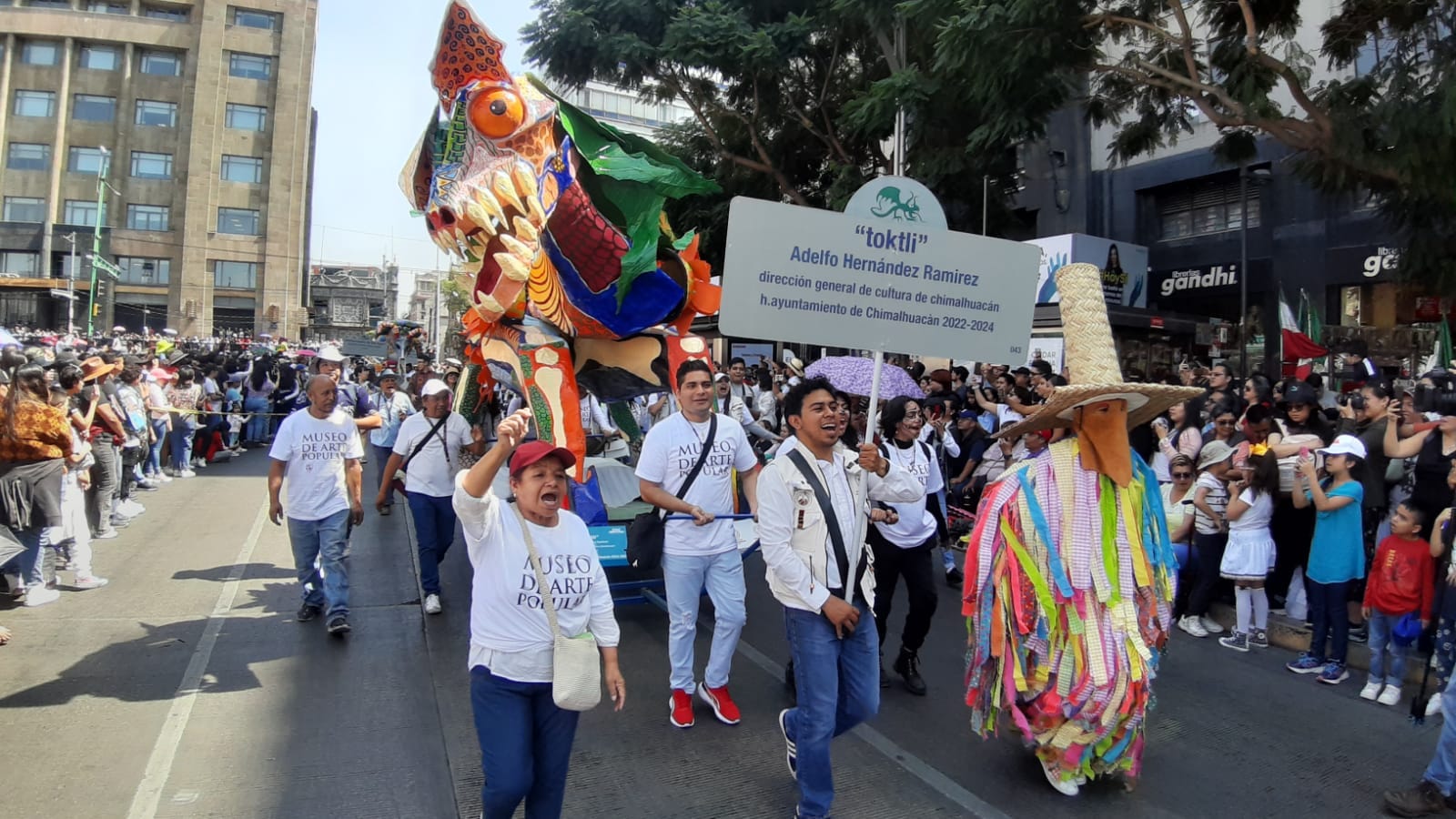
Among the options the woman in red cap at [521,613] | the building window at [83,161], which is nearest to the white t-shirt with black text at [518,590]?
the woman in red cap at [521,613]

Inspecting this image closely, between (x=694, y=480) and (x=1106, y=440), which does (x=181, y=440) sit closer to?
(x=694, y=480)

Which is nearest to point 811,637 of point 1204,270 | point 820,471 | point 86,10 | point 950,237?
point 820,471

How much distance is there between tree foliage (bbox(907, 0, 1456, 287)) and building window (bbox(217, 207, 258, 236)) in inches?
1602

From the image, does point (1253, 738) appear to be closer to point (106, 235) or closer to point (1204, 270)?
point (1204, 270)

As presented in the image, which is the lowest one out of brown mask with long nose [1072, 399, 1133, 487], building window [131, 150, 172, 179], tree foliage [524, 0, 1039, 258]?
brown mask with long nose [1072, 399, 1133, 487]

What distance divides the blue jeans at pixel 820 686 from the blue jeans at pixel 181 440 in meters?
12.0

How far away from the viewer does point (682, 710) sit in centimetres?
459

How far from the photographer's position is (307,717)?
15.1 ft

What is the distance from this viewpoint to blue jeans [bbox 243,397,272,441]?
16750 millimetres

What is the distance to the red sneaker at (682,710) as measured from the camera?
457 centimetres

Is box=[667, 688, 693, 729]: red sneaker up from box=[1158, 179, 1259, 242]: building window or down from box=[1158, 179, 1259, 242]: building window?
down

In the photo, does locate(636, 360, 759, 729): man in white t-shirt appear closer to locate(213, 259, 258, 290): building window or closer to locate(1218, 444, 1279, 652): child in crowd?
locate(1218, 444, 1279, 652): child in crowd

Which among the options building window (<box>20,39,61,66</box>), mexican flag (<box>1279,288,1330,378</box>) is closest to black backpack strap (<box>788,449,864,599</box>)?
mexican flag (<box>1279,288,1330,378</box>)

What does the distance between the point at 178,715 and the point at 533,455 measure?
2.88m
